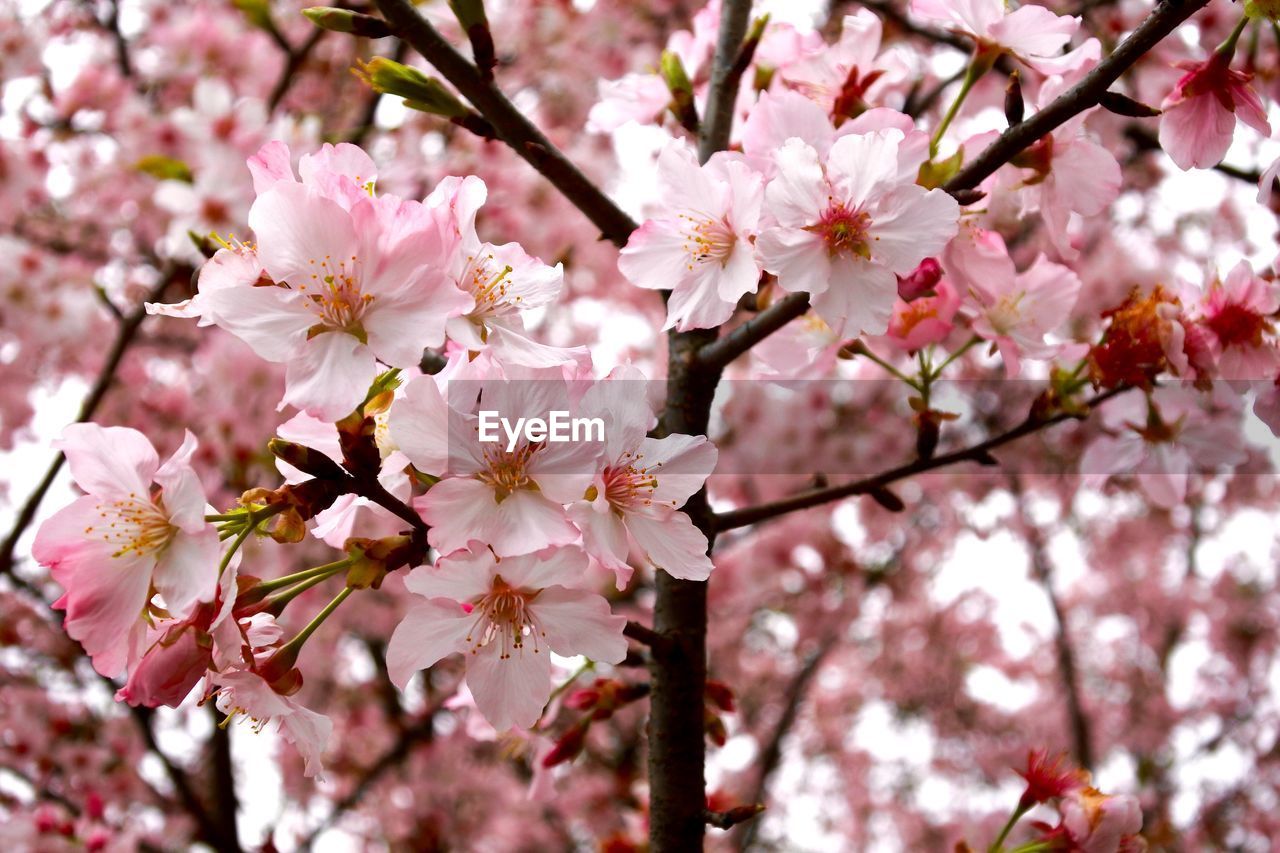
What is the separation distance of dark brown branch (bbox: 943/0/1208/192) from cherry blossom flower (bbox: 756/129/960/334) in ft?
0.26

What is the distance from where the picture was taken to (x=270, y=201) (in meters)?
0.83

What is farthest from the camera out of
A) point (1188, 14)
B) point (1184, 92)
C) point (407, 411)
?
point (1184, 92)

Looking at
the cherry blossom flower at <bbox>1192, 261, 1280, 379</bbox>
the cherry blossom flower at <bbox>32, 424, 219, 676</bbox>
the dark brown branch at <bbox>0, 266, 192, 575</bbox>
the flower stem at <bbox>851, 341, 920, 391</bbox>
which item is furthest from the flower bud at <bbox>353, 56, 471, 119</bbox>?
the dark brown branch at <bbox>0, 266, 192, 575</bbox>

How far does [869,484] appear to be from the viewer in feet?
4.14

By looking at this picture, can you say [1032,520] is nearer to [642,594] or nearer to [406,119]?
[642,594]

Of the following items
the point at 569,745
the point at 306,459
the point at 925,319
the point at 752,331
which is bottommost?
the point at 569,745

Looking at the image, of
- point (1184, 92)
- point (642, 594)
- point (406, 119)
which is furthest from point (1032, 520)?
point (1184, 92)

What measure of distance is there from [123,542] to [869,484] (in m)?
0.82

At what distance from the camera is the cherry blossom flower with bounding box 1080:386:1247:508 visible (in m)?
1.49

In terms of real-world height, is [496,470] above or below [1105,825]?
above

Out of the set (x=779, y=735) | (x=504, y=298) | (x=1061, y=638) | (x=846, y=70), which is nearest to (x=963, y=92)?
(x=846, y=70)

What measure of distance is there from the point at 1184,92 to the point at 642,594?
4113mm

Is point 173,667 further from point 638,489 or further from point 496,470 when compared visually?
point 638,489

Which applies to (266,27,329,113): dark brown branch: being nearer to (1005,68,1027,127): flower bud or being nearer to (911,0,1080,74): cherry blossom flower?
(911,0,1080,74): cherry blossom flower
